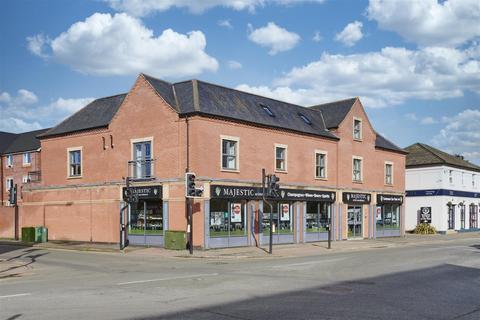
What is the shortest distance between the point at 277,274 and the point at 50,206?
23.6m

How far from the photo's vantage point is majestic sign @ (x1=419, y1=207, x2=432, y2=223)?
5078 centimetres

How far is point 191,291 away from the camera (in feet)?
44.0

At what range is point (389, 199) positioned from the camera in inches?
1688

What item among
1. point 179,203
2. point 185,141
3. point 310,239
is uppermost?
point 185,141

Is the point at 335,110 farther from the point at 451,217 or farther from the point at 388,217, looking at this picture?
the point at 451,217

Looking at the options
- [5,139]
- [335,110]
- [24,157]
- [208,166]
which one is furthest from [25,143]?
[208,166]

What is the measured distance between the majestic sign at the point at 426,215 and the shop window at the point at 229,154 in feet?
89.3

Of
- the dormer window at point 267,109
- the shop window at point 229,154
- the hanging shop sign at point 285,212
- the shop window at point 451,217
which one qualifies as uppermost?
the dormer window at point 267,109

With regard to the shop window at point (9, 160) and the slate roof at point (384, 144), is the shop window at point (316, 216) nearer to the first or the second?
the slate roof at point (384, 144)

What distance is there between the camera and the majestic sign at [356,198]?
3820 cm

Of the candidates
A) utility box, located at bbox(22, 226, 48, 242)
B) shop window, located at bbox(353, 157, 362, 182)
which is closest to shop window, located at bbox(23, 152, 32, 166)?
utility box, located at bbox(22, 226, 48, 242)

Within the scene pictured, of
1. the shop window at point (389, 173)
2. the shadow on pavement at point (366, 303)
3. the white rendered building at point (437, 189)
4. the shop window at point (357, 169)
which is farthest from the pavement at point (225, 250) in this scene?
the white rendered building at point (437, 189)

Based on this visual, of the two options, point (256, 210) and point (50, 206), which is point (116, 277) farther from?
point (50, 206)

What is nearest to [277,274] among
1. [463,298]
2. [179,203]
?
[463,298]
